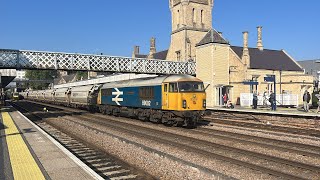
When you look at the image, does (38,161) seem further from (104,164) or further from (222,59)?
(222,59)

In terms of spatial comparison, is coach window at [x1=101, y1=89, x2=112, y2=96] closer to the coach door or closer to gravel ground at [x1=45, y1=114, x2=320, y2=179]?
the coach door

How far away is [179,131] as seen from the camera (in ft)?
60.3

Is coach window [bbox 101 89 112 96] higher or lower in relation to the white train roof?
lower

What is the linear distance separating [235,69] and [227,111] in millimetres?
18945

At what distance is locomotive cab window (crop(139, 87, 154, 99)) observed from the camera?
2204 centimetres

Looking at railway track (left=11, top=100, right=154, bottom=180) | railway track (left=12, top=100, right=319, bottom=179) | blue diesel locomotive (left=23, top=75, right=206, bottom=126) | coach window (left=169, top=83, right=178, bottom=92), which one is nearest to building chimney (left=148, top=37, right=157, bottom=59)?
blue diesel locomotive (left=23, top=75, right=206, bottom=126)

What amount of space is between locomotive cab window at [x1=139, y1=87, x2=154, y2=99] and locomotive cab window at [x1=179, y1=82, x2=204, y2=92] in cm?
290

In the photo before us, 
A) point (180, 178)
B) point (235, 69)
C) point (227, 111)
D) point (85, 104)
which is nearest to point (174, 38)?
point (235, 69)

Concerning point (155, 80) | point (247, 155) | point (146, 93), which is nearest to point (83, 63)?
point (146, 93)

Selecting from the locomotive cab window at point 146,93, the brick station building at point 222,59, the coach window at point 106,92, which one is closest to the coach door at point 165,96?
the locomotive cab window at point 146,93

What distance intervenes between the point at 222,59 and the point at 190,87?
2567cm

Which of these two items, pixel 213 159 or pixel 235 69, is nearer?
pixel 213 159

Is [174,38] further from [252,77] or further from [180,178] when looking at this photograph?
[180,178]

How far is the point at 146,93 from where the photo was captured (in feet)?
74.7
